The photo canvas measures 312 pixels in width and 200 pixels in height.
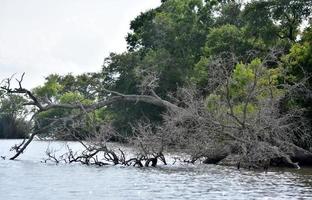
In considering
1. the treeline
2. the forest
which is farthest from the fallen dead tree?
the treeline

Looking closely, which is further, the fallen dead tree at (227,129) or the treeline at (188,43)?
the treeline at (188,43)

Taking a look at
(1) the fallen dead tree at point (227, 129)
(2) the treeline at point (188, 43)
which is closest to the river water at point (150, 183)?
(1) the fallen dead tree at point (227, 129)

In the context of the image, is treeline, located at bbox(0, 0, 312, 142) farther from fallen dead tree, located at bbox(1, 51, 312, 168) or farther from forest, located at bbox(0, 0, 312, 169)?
fallen dead tree, located at bbox(1, 51, 312, 168)

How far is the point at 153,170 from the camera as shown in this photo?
30.4 meters

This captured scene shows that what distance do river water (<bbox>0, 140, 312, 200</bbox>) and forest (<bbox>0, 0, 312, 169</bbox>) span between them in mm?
1232

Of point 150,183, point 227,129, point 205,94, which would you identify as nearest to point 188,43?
point 205,94

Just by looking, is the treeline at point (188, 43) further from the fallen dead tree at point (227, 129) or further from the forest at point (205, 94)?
the fallen dead tree at point (227, 129)

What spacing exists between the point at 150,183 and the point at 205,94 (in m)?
22.5

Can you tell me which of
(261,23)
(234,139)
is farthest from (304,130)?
(261,23)

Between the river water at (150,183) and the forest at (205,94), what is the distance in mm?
1232

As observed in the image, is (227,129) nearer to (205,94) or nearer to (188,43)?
(205,94)

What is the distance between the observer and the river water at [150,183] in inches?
837

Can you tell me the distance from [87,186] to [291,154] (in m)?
11.4

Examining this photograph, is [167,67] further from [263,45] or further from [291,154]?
[291,154]
